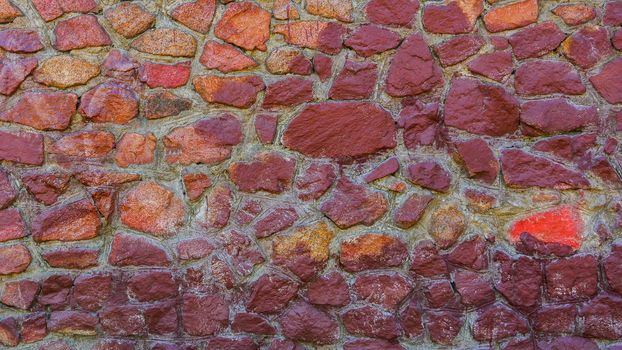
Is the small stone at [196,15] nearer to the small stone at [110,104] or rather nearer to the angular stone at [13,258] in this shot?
the small stone at [110,104]

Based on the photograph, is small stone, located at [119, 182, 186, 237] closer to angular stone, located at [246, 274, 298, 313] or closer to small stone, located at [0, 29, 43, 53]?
angular stone, located at [246, 274, 298, 313]

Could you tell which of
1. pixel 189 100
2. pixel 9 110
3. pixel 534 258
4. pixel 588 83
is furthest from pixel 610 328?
pixel 9 110

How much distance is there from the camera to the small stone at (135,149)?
2.34 m

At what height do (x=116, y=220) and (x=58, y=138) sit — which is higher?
(x=58, y=138)

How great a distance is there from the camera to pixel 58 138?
234 cm

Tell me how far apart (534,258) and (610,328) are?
38cm

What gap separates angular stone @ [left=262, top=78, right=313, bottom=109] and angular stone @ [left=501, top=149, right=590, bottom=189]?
0.77 meters

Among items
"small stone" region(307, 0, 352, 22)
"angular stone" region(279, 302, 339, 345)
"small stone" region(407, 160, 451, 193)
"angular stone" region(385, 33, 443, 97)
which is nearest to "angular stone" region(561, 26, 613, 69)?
"angular stone" region(385, 33, 443, 97)

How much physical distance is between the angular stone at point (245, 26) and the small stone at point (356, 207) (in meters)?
0.63

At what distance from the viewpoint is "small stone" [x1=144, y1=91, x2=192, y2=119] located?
235 centimetres

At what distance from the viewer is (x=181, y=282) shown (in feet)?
7.67

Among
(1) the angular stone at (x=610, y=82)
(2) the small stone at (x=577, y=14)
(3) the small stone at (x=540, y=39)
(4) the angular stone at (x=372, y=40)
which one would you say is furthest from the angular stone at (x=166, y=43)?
(1) the angular stone at (x=610, y=82)

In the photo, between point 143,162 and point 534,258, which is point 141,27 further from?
point 534,258

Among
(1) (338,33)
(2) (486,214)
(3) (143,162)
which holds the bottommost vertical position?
(2) (486,214)
